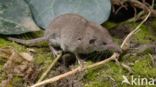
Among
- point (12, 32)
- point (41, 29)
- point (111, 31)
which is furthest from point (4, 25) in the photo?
point (111, 31)

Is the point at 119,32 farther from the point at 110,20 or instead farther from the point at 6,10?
the point at 6,10

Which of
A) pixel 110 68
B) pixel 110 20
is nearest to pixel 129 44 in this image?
pixel 110 68

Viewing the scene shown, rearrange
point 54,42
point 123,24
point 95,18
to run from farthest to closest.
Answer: point 123,24 < point 95,18 < point 54,42

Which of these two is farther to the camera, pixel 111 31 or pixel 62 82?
pixel 111 31

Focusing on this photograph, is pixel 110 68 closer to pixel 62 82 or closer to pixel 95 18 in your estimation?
pixel 62 82

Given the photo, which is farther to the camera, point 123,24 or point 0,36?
point 123,24

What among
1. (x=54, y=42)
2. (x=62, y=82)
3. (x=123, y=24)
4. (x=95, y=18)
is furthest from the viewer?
(x=123, y=24)
